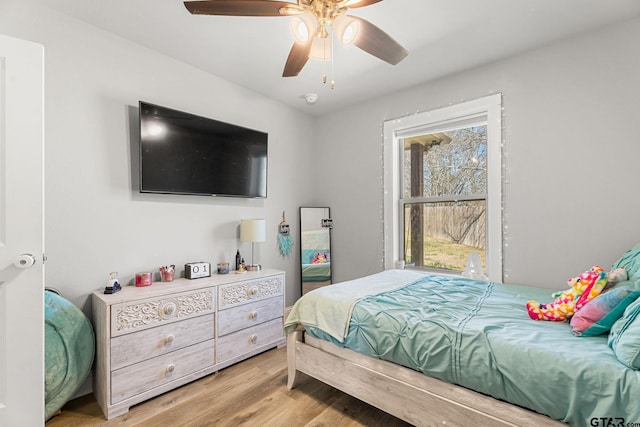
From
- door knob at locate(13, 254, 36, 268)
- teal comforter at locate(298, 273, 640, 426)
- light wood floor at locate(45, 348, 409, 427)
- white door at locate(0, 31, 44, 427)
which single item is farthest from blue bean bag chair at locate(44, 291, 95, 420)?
teal comforter at locate(298, 273, 640, 426)

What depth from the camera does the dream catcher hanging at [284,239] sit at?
3.52 meters

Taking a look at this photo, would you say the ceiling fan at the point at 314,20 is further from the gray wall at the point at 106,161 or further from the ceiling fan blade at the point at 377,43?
the gray wall at the point at 106,161

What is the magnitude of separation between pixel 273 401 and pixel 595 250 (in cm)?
252

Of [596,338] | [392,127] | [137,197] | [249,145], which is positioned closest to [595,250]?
[596,338]

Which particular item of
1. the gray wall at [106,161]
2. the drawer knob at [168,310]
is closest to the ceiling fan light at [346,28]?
the gray wall at [106,161]

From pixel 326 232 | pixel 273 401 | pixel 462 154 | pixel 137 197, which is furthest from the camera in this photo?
pixel 326 232

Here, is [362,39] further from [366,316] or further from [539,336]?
[539,336]

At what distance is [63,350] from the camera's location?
6.03 ft

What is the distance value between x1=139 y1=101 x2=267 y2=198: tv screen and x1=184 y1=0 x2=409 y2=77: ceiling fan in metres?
1.06

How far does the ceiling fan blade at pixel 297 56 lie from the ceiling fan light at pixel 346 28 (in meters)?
0.17

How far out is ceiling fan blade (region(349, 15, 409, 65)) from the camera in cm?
166

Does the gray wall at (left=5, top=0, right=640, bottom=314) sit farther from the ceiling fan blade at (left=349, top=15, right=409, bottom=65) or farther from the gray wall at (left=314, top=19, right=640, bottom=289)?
the ceiling fan blade at (left=349, top=15, right=409, bottom=65)

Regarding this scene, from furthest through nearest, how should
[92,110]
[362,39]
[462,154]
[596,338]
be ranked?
[462,154] → [92,110] → [362,39] → [596,338]

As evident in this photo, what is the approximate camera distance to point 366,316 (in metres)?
1.78
